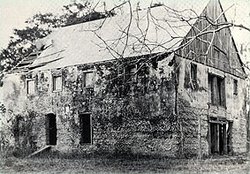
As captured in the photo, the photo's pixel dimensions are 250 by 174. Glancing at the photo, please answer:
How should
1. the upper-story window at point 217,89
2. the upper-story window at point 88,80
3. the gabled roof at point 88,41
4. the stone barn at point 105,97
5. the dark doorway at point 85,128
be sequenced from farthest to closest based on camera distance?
the upper-story window at point 217,89
the dark doorway at point 85,128
the upper-story window at point 88,80
the stone barn at point 105,97
the gabled roof at point 88,41

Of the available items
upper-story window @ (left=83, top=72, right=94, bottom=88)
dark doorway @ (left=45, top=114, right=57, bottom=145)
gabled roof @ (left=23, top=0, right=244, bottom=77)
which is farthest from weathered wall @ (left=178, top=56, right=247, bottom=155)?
dark doorway @ (left=45, top=114, right=57, bottom=145)

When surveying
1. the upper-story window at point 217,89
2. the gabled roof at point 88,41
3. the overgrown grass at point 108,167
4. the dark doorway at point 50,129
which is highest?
the gabled roof at point 88,41

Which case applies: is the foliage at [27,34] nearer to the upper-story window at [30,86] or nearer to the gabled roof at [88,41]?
the gabled roof at [88,41]

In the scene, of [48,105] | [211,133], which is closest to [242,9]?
[48,105]

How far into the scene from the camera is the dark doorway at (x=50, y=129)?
44.2 ft

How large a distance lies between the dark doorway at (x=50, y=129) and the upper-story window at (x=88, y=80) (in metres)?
1.53

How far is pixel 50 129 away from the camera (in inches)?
544

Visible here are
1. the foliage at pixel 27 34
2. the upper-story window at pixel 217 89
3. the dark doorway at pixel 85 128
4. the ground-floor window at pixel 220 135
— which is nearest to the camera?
the foliage at pixel 27 34

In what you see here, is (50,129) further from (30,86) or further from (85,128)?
(30,86)

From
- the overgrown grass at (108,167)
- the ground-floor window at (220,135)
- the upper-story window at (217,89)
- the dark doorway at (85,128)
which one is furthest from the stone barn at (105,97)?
the overgrown grass at (108,167)

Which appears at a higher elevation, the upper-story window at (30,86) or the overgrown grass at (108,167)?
the upper-story window at (30,86)

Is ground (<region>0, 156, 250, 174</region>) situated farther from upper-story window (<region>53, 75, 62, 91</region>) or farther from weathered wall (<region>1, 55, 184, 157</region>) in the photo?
upper-story window (<region>53, 75, 62, 91</region>)

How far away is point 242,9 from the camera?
744 centimetres

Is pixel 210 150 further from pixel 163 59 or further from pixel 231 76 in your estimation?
pixel 163 59
